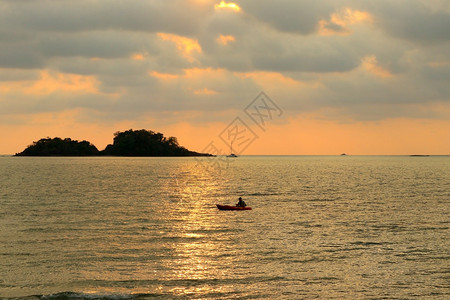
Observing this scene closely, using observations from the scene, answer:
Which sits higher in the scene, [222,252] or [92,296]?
[222,252]

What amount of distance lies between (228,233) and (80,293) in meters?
23.8

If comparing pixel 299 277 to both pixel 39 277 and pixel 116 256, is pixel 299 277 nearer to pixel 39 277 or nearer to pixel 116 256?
pixel 116 256

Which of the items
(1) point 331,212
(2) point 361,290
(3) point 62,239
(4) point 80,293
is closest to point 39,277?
(4) point 80,293

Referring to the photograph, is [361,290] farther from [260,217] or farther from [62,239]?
[260,217]

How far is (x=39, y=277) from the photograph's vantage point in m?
35.1

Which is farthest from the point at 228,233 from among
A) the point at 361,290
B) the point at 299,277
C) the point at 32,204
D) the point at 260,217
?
the point at 32,204

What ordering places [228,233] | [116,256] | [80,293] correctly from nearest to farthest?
[80,293]
[116,256]
[228,233]

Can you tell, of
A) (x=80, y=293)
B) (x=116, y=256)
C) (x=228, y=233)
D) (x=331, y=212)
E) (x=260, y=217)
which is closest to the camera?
(x=80, y=293)

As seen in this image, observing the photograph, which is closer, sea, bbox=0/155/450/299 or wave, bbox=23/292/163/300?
wave, bbox=23/292/163/300

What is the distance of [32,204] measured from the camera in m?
78.9

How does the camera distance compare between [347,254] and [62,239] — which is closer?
[347,254]

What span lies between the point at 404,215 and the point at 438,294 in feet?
127

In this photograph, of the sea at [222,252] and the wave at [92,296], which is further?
the sea at [222,252]

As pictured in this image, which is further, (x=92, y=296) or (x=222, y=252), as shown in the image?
(x=222, y=252)
